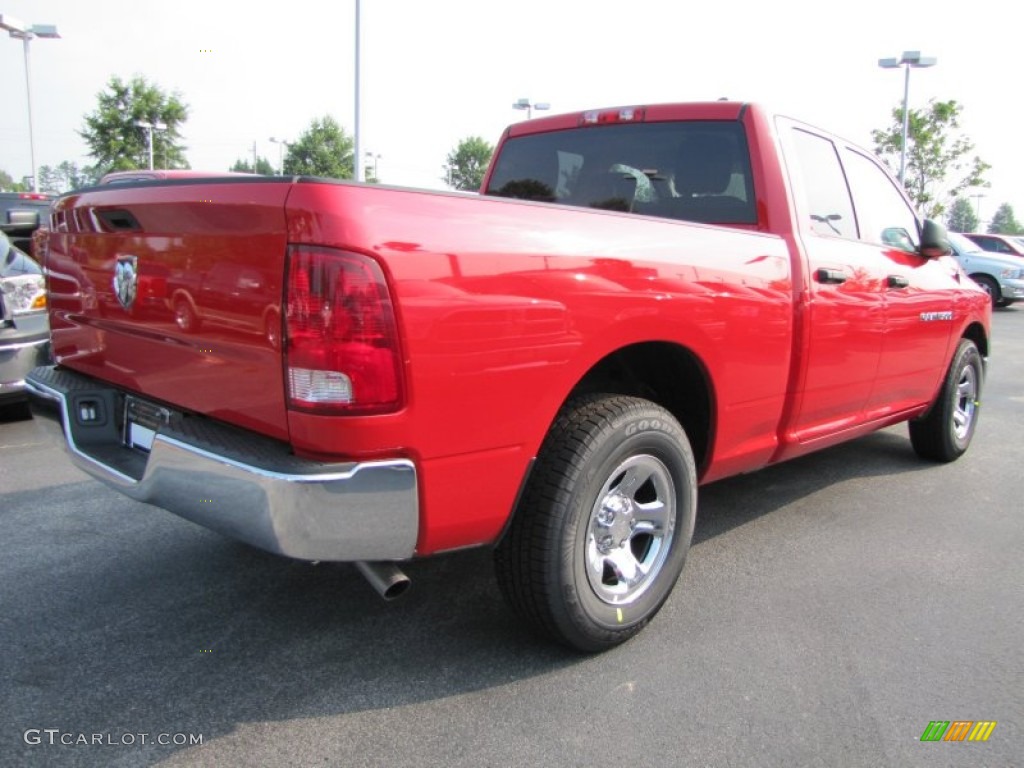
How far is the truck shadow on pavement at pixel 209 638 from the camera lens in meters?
2.32

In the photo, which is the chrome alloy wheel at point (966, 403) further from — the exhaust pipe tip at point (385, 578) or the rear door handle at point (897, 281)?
the exhaust pipe tip at point (385, 578)

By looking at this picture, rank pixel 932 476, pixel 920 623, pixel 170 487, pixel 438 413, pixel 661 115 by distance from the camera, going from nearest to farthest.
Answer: pixel 438 413, pixel 170 487, pixel 920 623, pixel 661 115, pixel 932 476

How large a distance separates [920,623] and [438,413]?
6.75 ft

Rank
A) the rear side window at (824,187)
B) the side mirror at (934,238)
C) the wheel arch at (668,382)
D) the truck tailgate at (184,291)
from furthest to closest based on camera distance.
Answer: the side mirror at (934,238), the rear side window at (824,187), the wheel arch at (668,382), the truck tailgate at (184,291)

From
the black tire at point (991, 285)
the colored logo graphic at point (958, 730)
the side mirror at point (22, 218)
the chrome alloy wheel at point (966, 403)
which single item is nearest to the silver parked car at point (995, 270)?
the black tire at point (991, 285)

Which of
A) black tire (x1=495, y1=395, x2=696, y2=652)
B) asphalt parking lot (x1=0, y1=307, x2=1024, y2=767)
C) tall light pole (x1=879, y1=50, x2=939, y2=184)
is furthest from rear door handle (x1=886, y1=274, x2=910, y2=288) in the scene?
tall light pole (x1=879, y1=50, x2=939, y2=184)

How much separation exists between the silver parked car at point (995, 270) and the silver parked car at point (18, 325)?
18505mm

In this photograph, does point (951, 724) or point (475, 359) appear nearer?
point (475, 359)

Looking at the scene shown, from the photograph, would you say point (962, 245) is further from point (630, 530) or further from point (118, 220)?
point (118, 220)

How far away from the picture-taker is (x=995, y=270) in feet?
61.2

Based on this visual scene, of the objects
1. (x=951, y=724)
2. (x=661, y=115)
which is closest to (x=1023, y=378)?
(x=661, y=115)

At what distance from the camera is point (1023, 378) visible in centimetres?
903

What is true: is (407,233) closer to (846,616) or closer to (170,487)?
(170,487)

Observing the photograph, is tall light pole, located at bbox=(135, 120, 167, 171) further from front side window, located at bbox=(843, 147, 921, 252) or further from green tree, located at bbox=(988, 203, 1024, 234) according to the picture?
green tree, located at bbox=(988, 203, 1024, 234)
